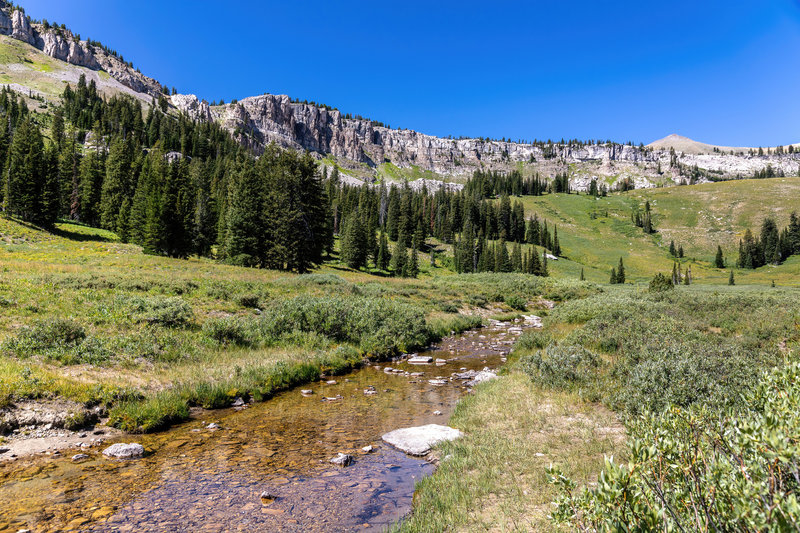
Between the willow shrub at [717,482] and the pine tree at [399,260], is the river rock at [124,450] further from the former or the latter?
the pine tree at [399,260]

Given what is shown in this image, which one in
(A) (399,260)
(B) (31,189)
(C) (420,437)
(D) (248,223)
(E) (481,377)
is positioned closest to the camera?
(C) (420,437)

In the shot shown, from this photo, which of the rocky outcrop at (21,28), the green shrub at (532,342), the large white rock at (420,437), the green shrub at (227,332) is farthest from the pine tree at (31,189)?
the rocky outcrop at (21,28)

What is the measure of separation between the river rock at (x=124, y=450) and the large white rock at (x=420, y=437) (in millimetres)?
5442

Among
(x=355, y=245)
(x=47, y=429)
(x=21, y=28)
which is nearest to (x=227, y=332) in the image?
(x=47, y=429)

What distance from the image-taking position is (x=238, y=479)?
7012mm

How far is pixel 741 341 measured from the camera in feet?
44.3

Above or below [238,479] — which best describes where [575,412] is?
above

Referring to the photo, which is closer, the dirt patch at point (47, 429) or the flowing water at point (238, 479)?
the flowing water at point (238, 479)

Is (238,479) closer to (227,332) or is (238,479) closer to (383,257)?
(227,332)

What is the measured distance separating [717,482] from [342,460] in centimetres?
669

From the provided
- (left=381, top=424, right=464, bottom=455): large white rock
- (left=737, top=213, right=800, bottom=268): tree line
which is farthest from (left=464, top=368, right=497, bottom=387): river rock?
(left=737, top=213, right=800, bottom=268): tree line

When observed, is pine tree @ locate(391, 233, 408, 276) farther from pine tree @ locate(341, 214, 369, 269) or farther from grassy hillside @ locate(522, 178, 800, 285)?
grassy hillside @ locate(522, 178, 800, 285)

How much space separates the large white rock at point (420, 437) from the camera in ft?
28.0

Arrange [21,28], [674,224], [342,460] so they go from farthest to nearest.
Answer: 1. [21,28]
2. [674,224]
3. [342,460]
